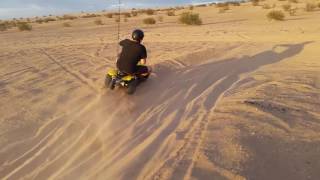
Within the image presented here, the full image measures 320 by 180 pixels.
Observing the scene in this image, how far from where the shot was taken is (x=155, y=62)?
14969 millimetres

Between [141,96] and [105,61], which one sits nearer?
[141,96]

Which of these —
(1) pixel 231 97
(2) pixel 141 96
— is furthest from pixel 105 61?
(1) pixel 231 97

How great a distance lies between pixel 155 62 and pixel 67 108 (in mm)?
4829

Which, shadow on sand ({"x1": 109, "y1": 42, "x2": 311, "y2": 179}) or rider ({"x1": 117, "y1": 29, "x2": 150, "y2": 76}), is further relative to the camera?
rider ({"x1": 117, "y1": 29, "x2": 150, "y2": 76})

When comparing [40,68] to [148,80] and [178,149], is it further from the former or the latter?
[178,149]

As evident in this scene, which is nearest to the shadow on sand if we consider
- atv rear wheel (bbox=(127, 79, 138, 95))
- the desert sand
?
the desert sand

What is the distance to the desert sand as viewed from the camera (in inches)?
284

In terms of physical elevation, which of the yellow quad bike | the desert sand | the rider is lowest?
the desert sand

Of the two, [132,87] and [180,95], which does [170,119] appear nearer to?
[180,95]

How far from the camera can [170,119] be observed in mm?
9352

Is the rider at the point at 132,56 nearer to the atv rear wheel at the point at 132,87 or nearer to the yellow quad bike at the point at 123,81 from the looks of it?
the yellow quad bike at the point at 123,81

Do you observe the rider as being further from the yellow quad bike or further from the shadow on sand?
the shadow on sand

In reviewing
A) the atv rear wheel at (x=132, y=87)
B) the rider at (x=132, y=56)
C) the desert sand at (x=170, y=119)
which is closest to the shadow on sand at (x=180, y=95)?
the desert sand at (x=170, y=119)

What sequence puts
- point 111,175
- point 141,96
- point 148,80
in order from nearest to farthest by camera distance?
point 111,175 < point 141,96 < point 148,80
